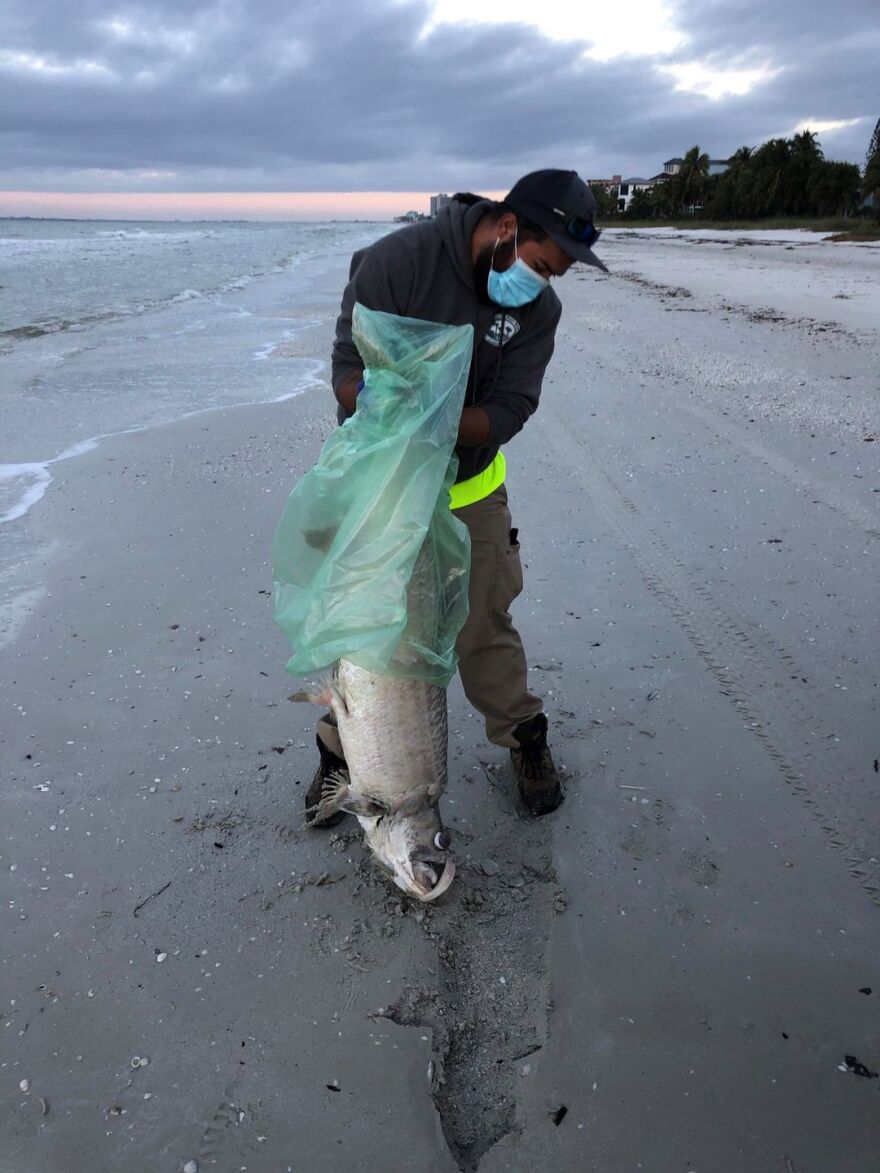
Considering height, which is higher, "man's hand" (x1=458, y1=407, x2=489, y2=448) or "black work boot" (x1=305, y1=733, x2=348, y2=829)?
"man's hand" (x1=458, y1=407, x2=489, y2=448)

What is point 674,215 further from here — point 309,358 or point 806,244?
point 309,358

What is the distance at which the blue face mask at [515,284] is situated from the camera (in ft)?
7.98

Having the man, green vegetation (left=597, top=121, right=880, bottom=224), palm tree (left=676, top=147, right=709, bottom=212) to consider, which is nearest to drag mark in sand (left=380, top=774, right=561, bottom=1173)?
the man

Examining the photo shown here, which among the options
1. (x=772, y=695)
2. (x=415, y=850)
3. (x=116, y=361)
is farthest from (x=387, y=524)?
(x=116, y=361)

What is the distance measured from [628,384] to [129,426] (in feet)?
17.4

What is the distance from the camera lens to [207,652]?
379cm

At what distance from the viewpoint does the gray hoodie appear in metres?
2.48

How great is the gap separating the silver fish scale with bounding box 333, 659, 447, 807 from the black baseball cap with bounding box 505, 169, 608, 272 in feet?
4.65

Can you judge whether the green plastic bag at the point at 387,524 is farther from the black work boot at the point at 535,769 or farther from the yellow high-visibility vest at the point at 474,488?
the black work boot at the point at 535,769

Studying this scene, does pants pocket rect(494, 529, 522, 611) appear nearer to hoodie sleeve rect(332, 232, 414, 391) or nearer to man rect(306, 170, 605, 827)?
man rect(306, 170, 605, 827)

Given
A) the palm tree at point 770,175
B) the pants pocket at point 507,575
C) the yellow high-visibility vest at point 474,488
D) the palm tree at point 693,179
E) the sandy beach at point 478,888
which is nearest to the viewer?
the sandy beach at point 478,888

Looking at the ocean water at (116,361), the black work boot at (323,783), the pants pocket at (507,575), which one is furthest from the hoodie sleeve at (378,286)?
the ocean water at (116,361)

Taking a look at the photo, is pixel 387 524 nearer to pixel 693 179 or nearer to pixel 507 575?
pixel 507 575

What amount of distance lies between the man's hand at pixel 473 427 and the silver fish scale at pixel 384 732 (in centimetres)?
77
